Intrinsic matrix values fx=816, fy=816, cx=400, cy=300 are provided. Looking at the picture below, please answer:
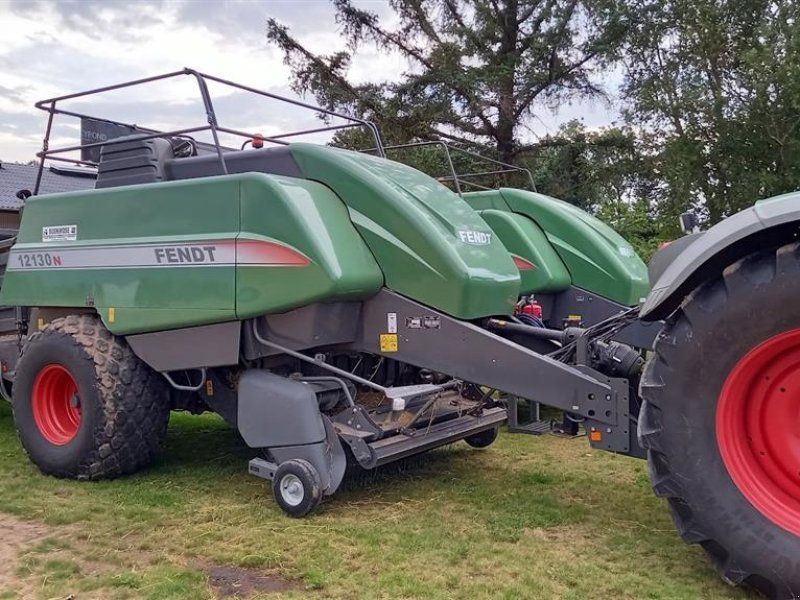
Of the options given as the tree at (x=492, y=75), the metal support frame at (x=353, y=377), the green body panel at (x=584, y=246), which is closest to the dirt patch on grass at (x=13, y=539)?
the metal support frame at (x=353, y=377)

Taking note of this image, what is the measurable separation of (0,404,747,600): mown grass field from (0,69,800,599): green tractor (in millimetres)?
270

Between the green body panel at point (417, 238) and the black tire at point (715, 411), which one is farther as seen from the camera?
the green body panel at point (417, 238)

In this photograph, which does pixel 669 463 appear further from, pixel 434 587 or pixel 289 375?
pixel 289 375

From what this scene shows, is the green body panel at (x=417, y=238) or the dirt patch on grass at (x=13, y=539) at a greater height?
the green body panel at (x=417, y=238)

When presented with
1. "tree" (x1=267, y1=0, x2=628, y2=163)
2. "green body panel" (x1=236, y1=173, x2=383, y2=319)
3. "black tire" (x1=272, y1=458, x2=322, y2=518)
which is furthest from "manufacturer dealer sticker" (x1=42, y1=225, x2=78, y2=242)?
"tree" (x1=267, y1=0, x2=628, y2=163)

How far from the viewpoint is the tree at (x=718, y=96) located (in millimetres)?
15617

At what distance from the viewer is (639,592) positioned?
319 centimetres

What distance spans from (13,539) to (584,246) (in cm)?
484

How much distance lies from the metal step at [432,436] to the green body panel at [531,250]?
1.64 metres

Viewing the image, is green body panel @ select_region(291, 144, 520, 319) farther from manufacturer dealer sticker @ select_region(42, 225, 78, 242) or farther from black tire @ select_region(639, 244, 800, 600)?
manufacturer dealer sticker @ select_region(42, 225, 78, 242)

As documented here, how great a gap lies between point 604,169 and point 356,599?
14.5 metres

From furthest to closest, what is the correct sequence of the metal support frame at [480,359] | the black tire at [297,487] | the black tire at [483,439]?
the black tire at [483,439], the black tire at [297,487], the metal support frame at [480,359]

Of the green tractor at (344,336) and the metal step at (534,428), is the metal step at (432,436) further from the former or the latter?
the metal step at (534,428)

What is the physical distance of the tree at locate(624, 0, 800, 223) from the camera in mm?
15617
